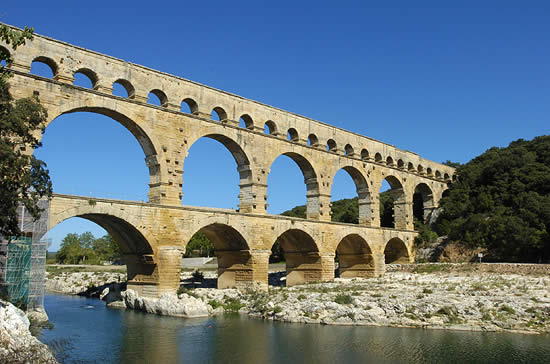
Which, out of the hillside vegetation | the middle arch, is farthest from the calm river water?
the hillside vegetation

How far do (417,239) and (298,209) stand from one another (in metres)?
28.5

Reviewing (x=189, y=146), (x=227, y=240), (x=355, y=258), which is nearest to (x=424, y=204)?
(x=355, y=258)

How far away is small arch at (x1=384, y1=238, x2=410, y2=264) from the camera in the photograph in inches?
1484

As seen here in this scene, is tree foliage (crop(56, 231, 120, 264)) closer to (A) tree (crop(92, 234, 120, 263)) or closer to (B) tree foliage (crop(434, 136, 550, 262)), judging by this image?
(A) tree (crop(92, 234, 120, 263))

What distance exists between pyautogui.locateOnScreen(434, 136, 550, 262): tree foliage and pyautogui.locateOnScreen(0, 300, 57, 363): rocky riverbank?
27.9m

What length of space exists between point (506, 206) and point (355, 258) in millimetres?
11547

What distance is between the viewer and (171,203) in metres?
23.1

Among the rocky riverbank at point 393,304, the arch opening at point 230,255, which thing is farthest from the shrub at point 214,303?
the arch opening at point 230,255

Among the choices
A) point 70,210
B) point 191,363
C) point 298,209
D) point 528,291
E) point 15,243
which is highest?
point 298,209

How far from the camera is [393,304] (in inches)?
773

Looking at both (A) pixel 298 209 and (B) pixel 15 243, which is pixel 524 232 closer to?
(B) pixel 15 243

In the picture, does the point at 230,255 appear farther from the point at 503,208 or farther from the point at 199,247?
the point at 199,247

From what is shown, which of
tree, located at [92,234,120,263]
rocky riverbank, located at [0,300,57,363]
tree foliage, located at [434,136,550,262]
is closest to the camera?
rocky riverbank, located at [0,300,57,363]

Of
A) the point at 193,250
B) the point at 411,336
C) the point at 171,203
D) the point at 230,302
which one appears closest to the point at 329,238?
the point at 230,302
